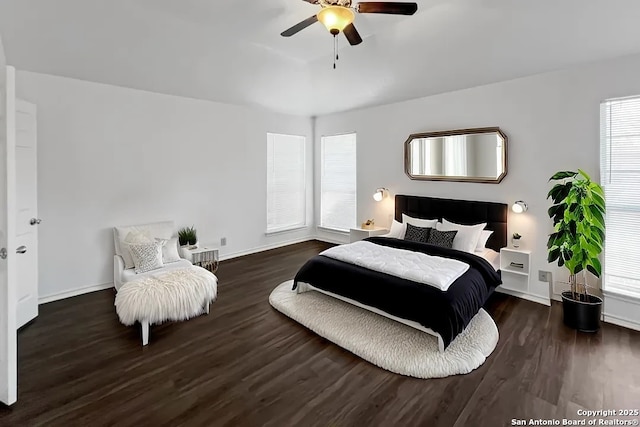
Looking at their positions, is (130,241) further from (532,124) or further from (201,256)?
(532,124)

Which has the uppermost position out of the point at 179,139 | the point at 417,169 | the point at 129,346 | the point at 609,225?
the point at 179,139

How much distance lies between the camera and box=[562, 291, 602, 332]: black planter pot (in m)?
3.24

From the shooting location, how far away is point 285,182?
684 cm

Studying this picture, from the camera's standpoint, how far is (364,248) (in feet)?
14.0

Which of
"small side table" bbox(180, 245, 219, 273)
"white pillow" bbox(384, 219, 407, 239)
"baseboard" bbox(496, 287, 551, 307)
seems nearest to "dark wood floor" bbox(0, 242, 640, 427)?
"baseboard" bbox(496, 287, 551, 307)

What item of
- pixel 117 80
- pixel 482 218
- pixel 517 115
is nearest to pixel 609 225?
pixel 482 218

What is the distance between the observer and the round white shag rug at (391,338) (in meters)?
2.67

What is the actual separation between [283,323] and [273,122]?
4.20 meters

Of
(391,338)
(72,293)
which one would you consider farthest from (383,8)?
(72,293)

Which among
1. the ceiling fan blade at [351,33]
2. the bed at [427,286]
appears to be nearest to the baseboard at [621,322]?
the bed at [427,286]

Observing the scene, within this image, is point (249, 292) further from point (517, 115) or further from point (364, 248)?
point (517, 115)

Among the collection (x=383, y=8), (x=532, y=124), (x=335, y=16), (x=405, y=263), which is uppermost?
(x=383, y=8)

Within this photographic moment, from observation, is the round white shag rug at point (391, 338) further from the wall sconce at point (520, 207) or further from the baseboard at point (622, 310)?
the wall sconce at point (520, 207)

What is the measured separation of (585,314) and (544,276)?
856mm
